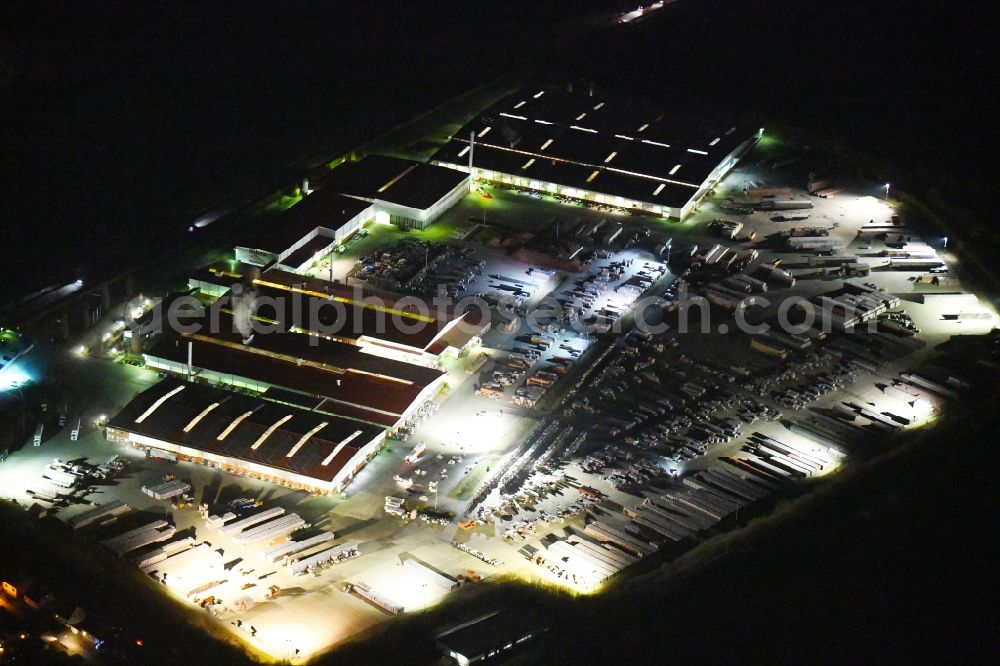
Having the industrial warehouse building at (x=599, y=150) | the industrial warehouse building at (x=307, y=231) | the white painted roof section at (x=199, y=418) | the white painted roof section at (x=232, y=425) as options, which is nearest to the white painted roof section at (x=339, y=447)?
the white painted roof section at (x=232, y=425)

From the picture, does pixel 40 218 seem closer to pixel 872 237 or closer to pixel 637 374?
pixel 637 374

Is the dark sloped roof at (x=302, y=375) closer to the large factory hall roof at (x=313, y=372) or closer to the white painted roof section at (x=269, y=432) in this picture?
the large factory hall roof at (x=313, y=372)

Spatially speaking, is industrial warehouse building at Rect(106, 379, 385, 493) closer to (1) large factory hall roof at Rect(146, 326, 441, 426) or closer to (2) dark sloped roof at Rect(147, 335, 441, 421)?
(1) large factory hall roof at Rect(146, 326, 441, 426)

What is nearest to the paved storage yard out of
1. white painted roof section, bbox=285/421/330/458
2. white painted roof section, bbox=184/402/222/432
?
white painted roof section, bbox=184/402/222/432

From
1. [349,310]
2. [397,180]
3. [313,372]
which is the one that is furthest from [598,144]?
[313,372]

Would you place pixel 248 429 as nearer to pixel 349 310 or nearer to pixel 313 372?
pixel 313 372
